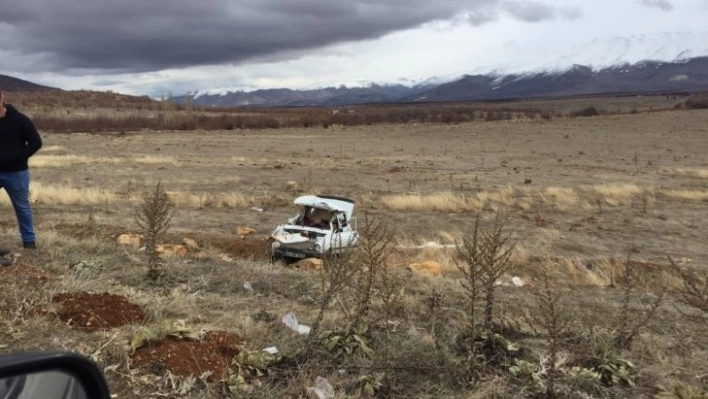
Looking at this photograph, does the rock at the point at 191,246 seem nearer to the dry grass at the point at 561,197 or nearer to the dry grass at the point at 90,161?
the dry grass at the point at 561,197

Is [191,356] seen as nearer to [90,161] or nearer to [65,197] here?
[65,197]

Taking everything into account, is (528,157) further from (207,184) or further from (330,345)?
(330,345)

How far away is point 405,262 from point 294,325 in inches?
239

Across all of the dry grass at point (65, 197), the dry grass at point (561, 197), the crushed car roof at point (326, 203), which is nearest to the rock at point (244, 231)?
the crushed car roof at point (326, 203)

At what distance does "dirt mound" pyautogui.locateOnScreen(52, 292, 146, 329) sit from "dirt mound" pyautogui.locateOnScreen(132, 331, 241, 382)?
0.74m

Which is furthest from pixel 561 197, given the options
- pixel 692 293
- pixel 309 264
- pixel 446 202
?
pixel 692 293

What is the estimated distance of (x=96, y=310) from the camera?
503 cm

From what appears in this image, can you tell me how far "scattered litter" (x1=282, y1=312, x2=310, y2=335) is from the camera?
5105 mm

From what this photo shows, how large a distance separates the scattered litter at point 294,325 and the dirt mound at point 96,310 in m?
1.23

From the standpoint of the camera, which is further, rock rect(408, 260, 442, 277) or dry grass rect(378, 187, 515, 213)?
dry grass rect(378, 187, 515, 213)

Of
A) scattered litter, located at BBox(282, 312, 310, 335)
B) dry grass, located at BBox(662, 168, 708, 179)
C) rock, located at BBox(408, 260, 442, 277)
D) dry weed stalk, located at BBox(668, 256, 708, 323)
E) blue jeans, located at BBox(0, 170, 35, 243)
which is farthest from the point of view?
dry grass, located at BBox(662, 168, 708, 179)

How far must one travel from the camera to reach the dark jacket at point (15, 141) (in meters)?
7.27

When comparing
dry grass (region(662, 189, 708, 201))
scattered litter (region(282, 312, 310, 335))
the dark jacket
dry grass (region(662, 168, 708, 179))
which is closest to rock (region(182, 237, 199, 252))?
the dark jacket

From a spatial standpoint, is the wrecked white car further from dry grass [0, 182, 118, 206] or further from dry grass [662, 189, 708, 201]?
dry grass [662, 189, 708, 201]
